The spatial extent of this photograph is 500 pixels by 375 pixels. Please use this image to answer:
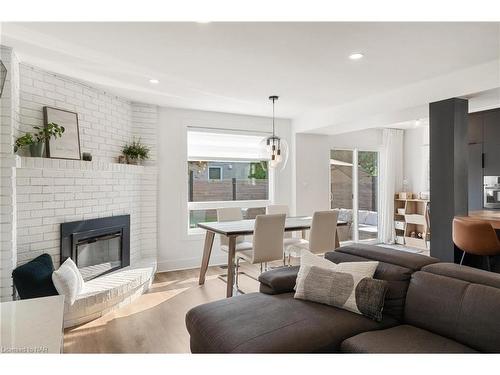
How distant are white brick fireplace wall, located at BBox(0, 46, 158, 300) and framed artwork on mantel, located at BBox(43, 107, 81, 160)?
0.26 feet

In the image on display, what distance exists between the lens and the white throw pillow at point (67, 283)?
2.94 metres

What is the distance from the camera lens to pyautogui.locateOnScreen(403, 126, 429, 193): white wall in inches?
269

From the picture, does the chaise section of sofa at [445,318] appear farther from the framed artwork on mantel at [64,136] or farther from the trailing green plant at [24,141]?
the framed artwork on mantel at [64,136]

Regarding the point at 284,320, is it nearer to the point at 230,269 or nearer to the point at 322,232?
the point at 230,269

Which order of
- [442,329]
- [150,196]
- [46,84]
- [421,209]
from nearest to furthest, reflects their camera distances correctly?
[442,329]
[46,84]
[150,196]
[421,209]

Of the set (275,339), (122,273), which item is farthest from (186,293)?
(275,339)

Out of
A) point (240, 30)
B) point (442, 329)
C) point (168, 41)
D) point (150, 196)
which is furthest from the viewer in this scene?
point (150, 196)

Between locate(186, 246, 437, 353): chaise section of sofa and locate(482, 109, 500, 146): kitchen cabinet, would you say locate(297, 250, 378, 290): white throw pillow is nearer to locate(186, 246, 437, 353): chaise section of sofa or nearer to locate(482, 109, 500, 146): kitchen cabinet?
locate(186, 246, 437, 353): chaise section of sofa

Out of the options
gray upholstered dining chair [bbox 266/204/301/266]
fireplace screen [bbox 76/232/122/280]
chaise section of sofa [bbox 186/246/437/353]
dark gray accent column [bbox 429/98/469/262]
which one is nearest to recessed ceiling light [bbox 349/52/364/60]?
dark gray accent column [bbox 429/98/469/262]

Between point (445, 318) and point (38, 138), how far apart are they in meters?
3.59

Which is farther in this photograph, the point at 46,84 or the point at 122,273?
the point at 122,273
